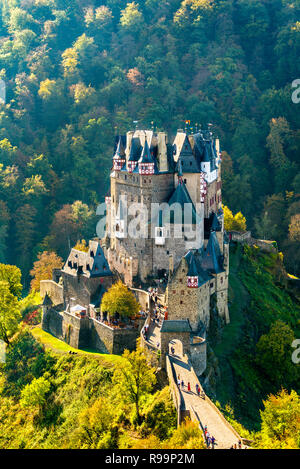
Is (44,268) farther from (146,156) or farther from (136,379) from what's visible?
(136,379)

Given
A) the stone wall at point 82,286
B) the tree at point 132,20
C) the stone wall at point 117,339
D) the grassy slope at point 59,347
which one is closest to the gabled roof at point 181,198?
the stone wall at point 82,286

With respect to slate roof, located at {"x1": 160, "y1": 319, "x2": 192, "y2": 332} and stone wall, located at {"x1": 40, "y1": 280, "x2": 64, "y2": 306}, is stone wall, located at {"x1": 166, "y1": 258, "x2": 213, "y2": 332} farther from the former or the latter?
stone wall, located at {"x1": 40, "y1": 280, "x2": 64, "y2": 306}

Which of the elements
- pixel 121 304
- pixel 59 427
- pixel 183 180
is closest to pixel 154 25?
pixel 183 180

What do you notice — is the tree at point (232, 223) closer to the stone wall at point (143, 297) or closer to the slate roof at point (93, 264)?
the slate roof at point (93, 264)

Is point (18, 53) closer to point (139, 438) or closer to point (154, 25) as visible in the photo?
point (154, 25)

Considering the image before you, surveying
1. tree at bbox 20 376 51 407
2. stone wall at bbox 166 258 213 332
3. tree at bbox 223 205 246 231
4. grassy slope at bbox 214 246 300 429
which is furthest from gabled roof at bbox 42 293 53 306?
tree at bbox 223 205 246 231
